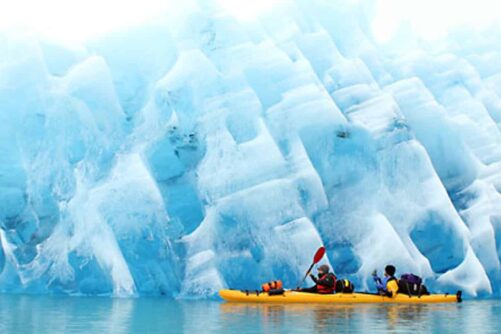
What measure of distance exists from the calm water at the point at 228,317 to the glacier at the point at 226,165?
202cm

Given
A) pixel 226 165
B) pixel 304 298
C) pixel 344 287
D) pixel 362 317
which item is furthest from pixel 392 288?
pixel 226 165

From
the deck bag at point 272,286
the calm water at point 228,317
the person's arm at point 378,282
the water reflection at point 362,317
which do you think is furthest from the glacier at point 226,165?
the water reflection at point 362,317

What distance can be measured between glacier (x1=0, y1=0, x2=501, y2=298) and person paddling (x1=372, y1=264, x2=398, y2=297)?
984 mm

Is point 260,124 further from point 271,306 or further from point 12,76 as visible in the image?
point 12,76

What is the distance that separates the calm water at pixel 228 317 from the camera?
1243 centimetres

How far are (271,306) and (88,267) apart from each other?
575cm

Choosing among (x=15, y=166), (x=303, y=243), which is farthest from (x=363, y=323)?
(x=15, y=166)

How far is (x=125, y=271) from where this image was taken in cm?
2075

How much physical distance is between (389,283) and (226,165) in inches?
218

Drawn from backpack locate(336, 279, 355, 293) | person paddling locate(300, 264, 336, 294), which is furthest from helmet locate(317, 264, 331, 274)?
backpack locate(336, 279, 355, 293)

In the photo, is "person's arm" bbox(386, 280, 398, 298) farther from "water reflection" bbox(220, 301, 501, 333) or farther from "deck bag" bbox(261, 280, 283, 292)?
"deck bag" bbox(261, 280, 283, 292)

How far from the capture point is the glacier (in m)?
20.9

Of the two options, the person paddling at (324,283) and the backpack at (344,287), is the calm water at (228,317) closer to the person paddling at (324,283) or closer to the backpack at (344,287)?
the person paddling at (324,283)

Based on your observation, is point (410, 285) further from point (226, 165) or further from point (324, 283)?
point (226, 165)
